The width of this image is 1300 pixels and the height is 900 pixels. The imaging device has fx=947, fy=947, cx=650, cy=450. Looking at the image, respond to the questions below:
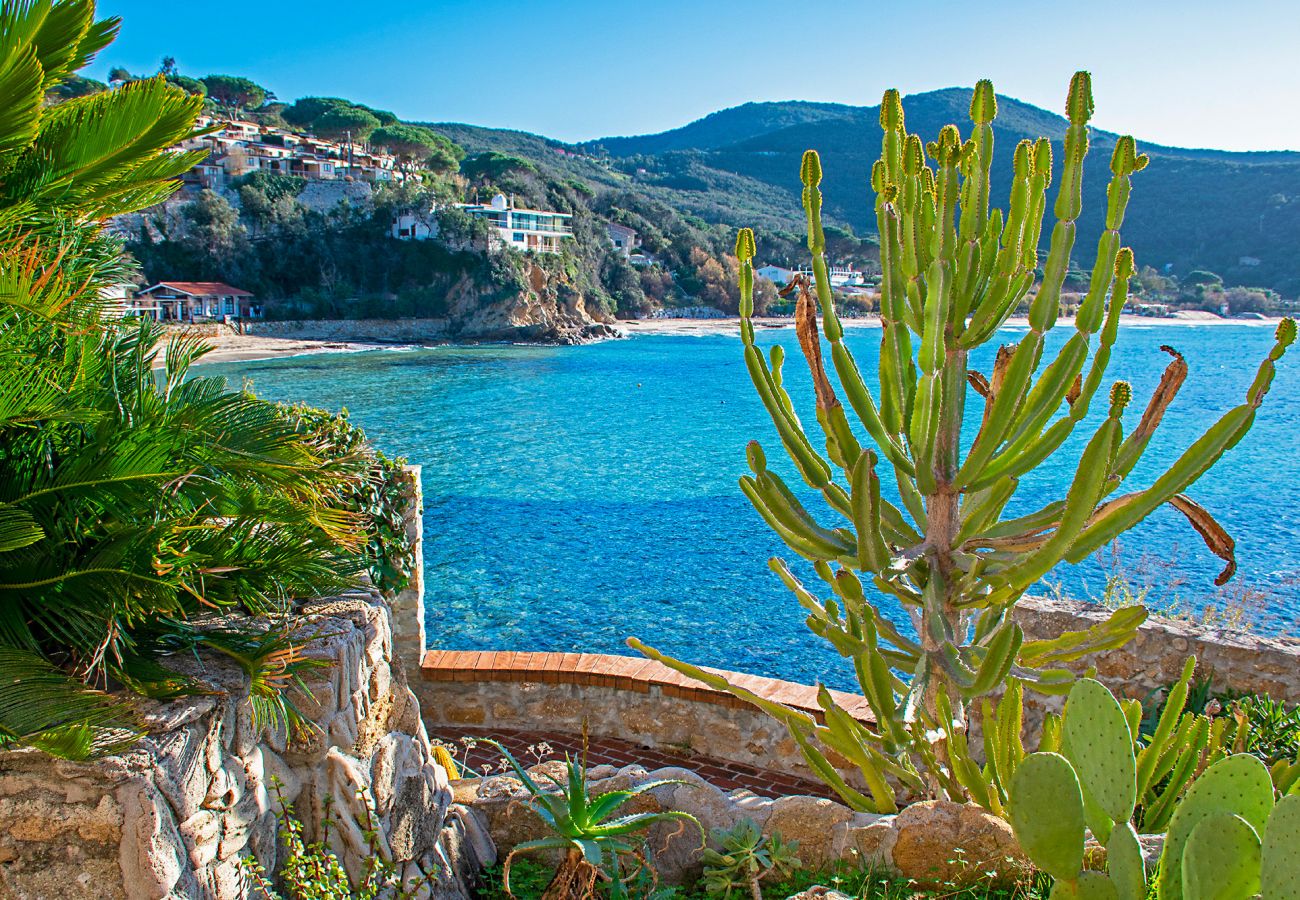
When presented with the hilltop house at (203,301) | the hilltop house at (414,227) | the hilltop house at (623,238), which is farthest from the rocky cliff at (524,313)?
the hilltop house at (623,238)

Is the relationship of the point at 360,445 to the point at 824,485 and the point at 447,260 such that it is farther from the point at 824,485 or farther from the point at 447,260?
the point at 447,260

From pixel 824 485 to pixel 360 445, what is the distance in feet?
8.95

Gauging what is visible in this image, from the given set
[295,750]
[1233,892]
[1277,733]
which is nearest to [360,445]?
[295,750]

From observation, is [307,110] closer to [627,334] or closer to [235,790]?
[627,334]

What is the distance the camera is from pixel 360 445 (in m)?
5.25

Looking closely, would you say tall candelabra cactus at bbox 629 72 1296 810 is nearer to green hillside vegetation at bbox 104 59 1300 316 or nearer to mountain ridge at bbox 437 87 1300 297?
green hillside vegetation at bbox 104 59 1300 316

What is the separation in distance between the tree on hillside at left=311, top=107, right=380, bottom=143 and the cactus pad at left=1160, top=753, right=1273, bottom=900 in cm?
9463

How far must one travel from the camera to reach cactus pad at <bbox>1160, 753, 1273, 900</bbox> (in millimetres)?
2336

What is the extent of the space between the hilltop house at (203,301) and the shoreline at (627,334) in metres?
3.95

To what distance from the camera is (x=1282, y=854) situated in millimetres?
1989

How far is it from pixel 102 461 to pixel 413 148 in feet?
301

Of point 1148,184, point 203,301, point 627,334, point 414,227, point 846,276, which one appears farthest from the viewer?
point 1148,184

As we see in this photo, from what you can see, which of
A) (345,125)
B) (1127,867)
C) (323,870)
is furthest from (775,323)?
(1127,867)

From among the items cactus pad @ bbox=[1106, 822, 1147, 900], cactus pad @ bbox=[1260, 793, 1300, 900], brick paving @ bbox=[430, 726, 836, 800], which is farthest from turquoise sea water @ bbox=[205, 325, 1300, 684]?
cactus pad @ bbox=[1260, 793, 1300, 900]
